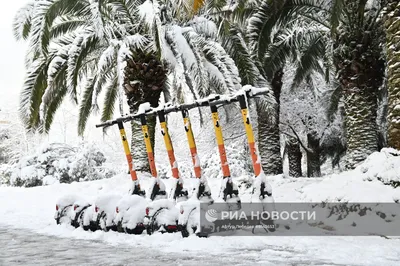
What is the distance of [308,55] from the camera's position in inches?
680

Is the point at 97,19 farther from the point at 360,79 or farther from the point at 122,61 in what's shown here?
the point at 360,79

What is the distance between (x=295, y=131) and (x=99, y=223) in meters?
14.0

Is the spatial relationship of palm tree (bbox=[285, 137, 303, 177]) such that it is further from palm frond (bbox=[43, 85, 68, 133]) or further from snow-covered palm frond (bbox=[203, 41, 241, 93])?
palm frond (bbox=[43, 85, 68, 133])

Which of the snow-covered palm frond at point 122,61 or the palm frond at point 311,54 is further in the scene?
the palm frond at point 311,54

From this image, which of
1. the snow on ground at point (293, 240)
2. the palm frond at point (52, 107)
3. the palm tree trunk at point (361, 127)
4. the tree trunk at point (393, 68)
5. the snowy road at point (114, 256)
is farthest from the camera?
A: the palm frond at point (52, 107)

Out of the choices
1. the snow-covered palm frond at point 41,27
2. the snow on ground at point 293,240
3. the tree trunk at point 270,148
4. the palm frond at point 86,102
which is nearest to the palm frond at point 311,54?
the tree trunk at point 270,148

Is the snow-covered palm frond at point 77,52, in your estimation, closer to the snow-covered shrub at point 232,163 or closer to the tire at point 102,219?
the tire at point 102,219

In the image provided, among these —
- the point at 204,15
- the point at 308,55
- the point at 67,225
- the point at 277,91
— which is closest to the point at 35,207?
the point at 67,225

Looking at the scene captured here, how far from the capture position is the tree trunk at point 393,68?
9.45m

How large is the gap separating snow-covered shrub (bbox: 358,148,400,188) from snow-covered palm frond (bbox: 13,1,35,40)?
33.5 feet

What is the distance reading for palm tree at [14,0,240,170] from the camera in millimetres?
13016

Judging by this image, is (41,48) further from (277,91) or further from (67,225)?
(277,91)

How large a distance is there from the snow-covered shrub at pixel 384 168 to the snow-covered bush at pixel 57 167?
1657cm

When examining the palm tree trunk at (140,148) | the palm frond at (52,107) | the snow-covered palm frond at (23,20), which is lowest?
the palm tree trunk at (140,148)
